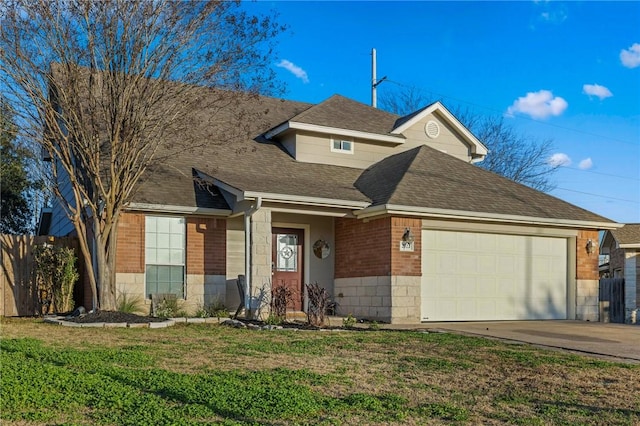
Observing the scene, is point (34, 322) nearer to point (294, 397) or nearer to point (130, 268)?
point (130, 268)

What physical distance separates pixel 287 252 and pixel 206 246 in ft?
7.91

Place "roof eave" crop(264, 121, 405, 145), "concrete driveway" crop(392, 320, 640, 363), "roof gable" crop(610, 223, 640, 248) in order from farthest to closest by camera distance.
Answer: "roof gable" crop(610, 223, 640, 248) < "roof eave" crop(264, 121, 405, 145) < "concrete driveway" crop(392, 320, 640, 363)

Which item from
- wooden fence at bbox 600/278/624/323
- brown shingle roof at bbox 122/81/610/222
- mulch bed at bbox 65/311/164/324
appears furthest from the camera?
wooden fence at bbox 600/278/624/323

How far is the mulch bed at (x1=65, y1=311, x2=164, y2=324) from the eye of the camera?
41.6 ft

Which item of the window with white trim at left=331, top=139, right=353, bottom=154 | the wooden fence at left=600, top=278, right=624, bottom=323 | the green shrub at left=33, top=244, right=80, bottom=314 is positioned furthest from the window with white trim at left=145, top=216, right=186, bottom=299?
the wooden fence at left=600, top=278, right=624, bottom=323

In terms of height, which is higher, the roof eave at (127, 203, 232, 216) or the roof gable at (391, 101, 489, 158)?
the roof gable at (391, 101, 489, 158)

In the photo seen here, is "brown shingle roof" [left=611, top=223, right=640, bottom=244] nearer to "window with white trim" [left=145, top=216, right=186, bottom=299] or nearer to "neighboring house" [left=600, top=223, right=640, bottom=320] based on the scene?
"neighboring house" [left=600, top=223, right=640, bottom=320]

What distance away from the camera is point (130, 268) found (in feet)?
49.6

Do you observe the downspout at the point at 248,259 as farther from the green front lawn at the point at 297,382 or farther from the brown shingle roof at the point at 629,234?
the brown shingle roof at the point at 629,234

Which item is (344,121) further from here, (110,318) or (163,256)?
(110,318)

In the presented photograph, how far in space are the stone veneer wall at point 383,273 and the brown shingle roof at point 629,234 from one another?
34.4ft

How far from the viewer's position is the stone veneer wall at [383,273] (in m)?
15.5

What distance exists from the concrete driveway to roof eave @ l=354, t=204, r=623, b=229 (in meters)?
2.63

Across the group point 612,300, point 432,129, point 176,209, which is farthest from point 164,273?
point 612,300
